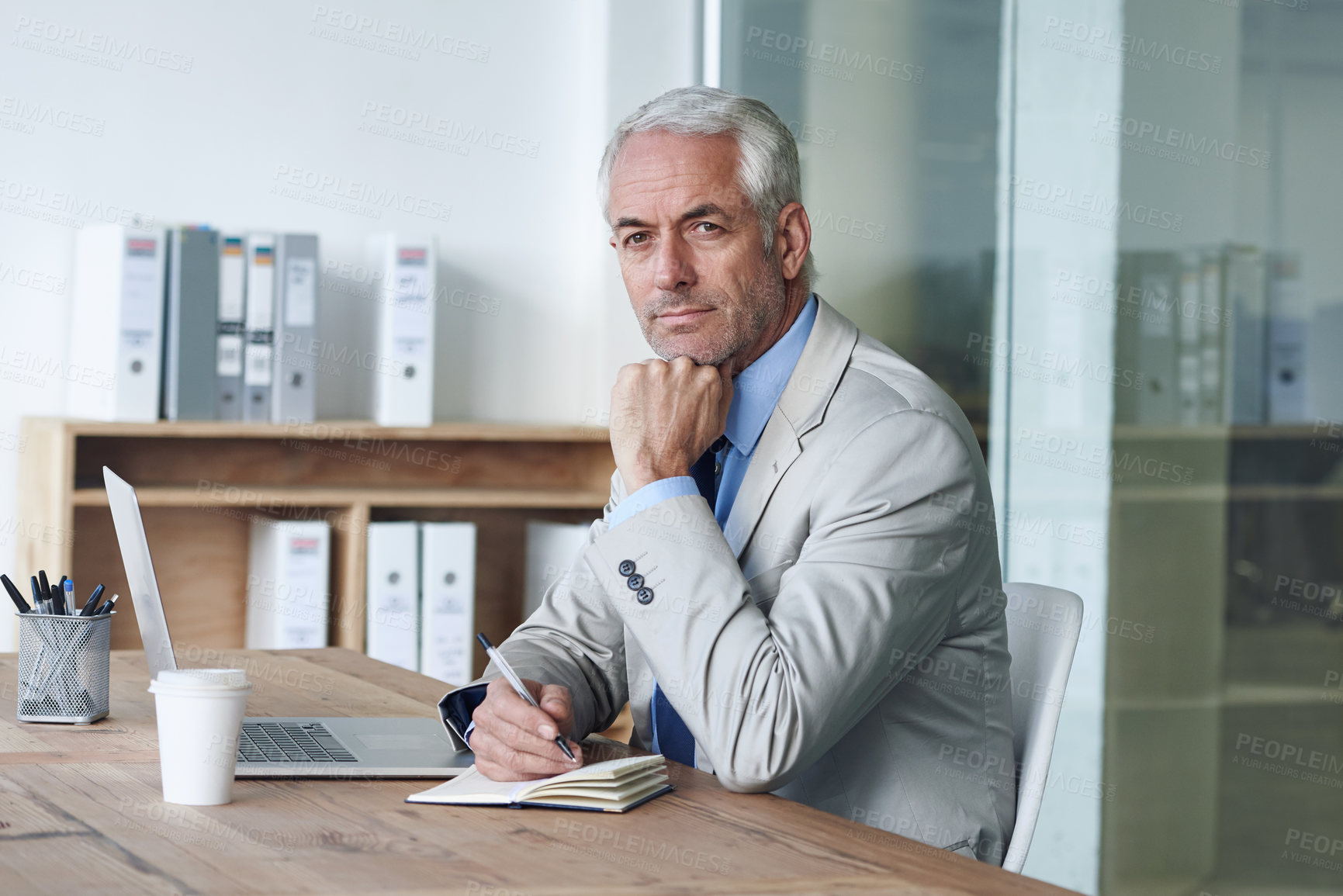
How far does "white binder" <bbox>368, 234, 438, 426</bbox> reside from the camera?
10.2 ft

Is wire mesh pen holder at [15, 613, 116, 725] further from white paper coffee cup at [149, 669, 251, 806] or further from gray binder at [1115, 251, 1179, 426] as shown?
gray binder at [1115, 251, 1179, 426]

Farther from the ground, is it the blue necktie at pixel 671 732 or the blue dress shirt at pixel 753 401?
the blue dress shirt at pixel 753 401

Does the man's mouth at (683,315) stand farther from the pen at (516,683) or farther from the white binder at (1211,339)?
the white binder at (1211,339)

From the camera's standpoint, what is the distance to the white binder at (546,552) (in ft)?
10.7

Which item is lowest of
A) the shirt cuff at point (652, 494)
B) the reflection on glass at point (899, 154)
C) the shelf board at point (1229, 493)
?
the shirt cuff at point (652, 494)

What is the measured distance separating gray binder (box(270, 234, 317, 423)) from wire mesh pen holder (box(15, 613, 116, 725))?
5.40ft

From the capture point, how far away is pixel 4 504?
315 centimetres

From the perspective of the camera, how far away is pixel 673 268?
5.11 ft

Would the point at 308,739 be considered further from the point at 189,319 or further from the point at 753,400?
the point at 189,319

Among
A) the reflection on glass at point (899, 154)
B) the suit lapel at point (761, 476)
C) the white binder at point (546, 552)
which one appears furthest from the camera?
the white binder at point (546, 552)

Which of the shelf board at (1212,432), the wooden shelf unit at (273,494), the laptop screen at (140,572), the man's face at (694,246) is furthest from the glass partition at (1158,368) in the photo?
the laptop screen at (140,572)

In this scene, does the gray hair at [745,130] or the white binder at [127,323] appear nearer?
the gray hair at [745,130]

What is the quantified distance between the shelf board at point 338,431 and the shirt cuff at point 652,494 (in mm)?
1900

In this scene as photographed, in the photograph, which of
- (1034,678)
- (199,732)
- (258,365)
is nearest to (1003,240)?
(1034,678)
